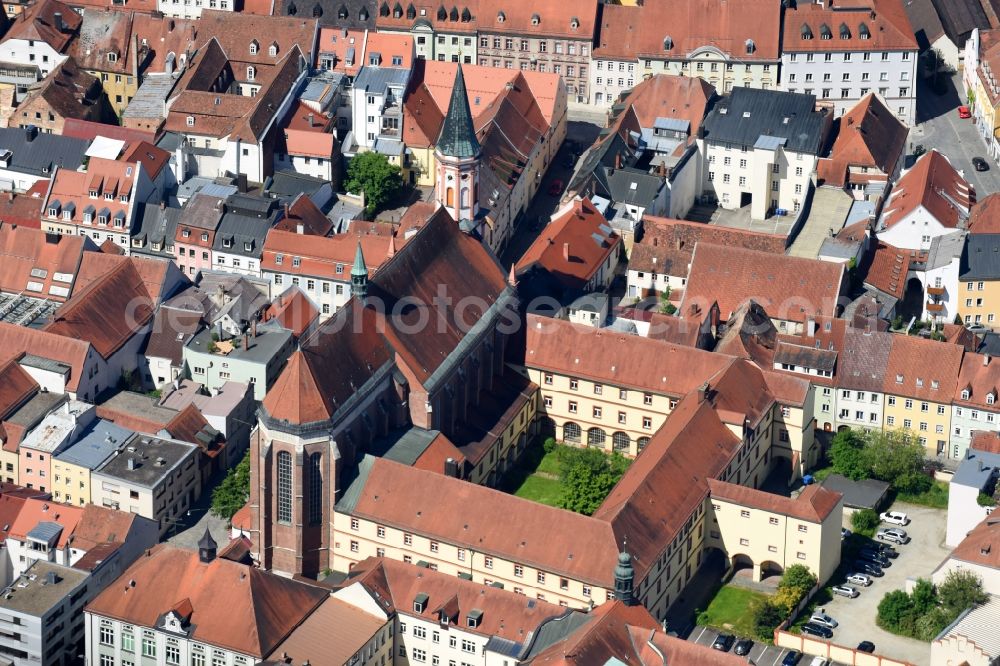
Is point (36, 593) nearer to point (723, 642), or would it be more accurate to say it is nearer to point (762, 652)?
point (723, 642)

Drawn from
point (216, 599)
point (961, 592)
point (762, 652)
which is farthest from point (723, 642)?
point (216, 599)

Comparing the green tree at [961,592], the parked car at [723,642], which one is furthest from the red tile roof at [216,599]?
the green tree at [961,592]

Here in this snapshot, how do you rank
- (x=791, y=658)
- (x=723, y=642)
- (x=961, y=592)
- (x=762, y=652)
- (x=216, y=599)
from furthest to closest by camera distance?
(x=723, y=642)
(x=961, y=592)
(x=762, y=652)
(x=791, y=658)
(x=216, y=599)

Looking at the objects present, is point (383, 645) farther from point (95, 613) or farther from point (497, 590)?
point (95, 613)

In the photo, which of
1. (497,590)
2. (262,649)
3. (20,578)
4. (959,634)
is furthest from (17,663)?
(959,634)

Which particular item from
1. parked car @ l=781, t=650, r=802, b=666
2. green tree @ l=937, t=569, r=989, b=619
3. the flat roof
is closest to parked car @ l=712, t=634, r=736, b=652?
parked car @ l=781, t=650, r=802, b=666

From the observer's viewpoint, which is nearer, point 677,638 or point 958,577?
point 677,638
